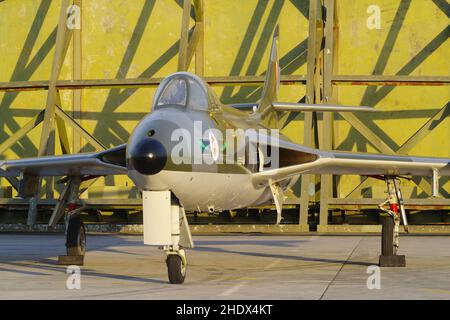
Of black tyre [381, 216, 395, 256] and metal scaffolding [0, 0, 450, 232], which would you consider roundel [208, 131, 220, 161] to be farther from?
metal scaffolding [0, 0, 450, 232]

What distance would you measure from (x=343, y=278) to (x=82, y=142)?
16.0 metres

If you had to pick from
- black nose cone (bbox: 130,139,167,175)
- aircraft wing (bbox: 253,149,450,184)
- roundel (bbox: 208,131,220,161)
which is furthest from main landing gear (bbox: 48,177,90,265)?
black nose cone (bbox: 130,139,167,175)

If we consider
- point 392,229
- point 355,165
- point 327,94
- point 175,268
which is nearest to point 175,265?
point 175,268

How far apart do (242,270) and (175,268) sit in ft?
9.30

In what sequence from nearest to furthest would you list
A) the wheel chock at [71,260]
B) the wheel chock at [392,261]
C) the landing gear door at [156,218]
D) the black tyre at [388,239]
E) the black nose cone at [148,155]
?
the black nose cone at [148,155], the landing gear door at [156,218], the wheel chock at [392,261], the wheel chock at [71,260], the black tyre at [388,239]

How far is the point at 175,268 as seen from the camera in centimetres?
1273

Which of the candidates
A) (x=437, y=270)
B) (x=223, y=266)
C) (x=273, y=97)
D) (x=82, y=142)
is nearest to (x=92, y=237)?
(x=82, y=142)

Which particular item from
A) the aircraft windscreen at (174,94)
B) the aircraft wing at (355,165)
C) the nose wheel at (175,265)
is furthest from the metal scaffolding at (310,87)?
the nose wheel at (175,265)

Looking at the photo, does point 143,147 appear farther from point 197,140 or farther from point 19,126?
point 19,126

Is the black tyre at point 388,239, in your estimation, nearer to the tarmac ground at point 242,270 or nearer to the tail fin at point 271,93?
the tarmac ground at point 242,270

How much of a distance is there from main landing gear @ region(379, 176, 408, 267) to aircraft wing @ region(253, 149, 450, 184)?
14.9 inches

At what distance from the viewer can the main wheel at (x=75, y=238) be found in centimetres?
1644

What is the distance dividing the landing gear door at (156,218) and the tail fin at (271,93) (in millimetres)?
6386

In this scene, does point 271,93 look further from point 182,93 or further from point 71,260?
point 182,93
